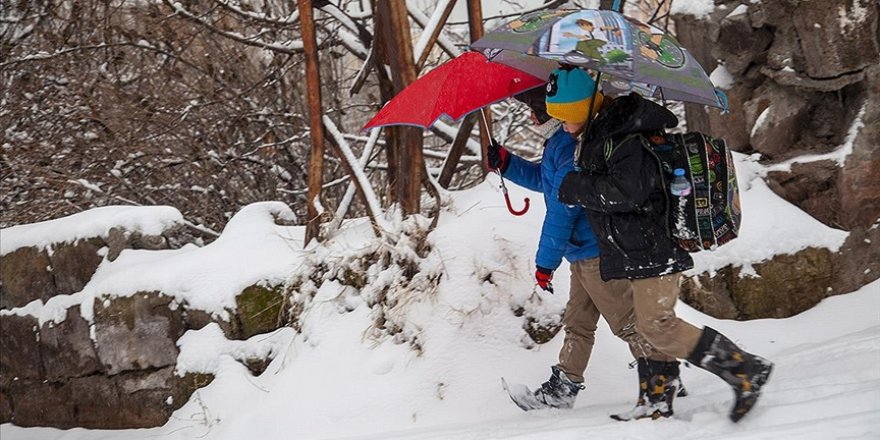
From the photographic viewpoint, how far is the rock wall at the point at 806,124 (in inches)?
171

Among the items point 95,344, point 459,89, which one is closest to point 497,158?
point 459,89

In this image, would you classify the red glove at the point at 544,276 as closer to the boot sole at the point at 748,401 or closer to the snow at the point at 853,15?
the boot sole at the point at 748,401

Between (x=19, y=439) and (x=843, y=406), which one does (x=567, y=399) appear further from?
(x=19, y=439)

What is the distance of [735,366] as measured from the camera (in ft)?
9.28

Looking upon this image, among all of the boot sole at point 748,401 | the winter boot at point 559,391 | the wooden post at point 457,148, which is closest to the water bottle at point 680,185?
the boot sole at point 748,401

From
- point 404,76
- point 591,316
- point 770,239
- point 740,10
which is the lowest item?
point 770,239

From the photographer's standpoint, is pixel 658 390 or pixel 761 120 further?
pixel 761 120

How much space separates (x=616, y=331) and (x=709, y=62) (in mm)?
2661

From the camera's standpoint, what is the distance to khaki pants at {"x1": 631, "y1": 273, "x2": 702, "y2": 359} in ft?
9.41

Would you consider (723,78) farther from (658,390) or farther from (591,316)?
(658,390)

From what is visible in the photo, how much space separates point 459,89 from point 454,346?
4.46ft

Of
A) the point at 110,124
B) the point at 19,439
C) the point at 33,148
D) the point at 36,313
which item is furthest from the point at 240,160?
the point at 19,439

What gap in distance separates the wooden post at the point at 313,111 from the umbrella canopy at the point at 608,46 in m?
1.91

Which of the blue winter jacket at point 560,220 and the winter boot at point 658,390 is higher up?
the blue winter jacket at point 560,220
